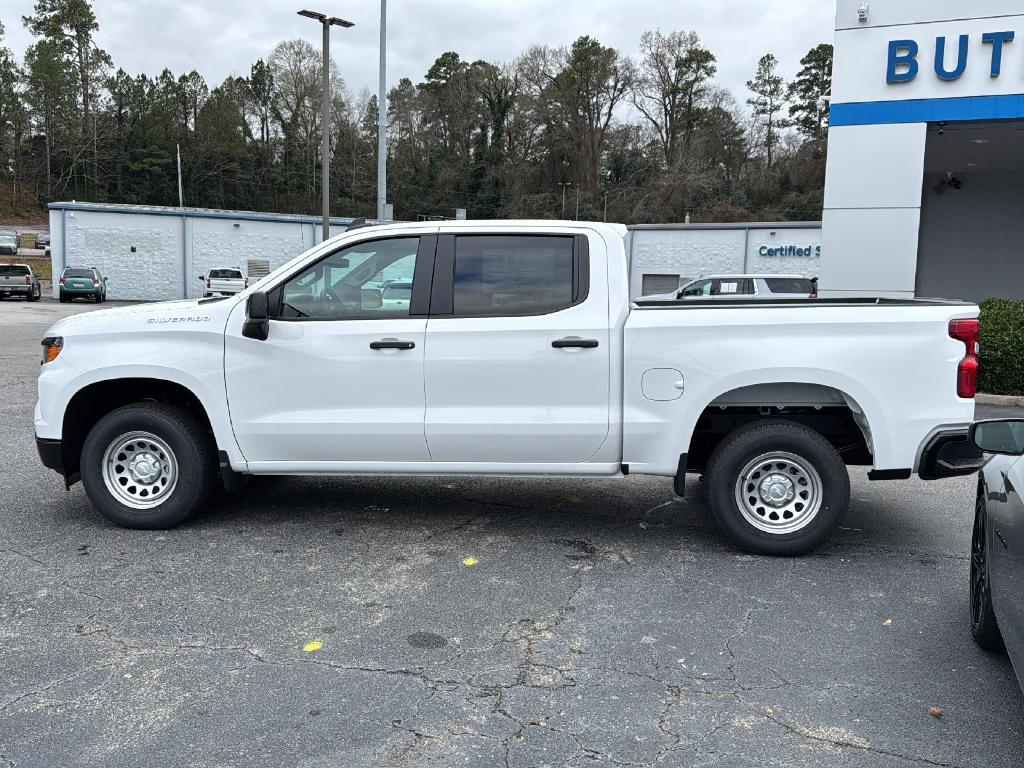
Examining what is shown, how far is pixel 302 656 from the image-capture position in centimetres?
397

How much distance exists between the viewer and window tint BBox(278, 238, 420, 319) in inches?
219

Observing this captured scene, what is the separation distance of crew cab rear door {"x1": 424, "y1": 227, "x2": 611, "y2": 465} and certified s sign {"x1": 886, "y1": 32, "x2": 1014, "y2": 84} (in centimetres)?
950

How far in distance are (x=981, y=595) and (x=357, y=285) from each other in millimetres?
3680

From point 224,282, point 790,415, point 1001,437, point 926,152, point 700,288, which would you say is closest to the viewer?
point 1001,437

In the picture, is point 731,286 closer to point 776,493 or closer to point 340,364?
point 776,493

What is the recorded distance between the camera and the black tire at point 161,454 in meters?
5.68

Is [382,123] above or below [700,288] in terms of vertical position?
above

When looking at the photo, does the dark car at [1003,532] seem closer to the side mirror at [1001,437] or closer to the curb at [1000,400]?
the side mirror at [1001,437]

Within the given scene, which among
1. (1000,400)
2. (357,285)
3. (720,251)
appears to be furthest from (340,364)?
(720,251)

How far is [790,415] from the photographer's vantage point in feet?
18.5

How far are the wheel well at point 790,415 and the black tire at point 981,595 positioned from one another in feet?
4.60

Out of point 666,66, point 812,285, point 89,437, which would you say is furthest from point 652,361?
point 666,66

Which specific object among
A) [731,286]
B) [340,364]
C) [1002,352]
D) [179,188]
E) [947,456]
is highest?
[179,188]

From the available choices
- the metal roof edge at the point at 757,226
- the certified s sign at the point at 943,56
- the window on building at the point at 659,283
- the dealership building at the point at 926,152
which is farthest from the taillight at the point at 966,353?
the window on building at the point at 659,283
